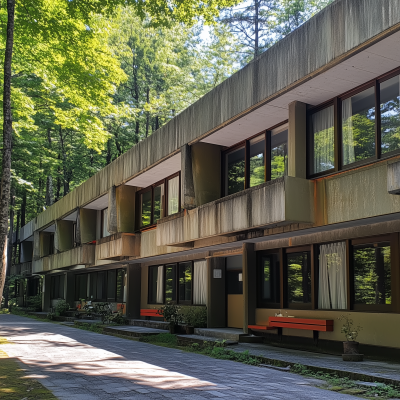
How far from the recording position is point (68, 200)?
3228 centimetres

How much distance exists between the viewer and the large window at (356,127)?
11234mm

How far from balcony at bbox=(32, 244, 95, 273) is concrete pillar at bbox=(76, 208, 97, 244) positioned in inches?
32.9

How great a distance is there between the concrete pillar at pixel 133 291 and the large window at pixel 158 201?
2.66 meters

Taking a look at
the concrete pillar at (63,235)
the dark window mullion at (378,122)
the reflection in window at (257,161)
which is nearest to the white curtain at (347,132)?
the dark window mullion at (378,122)

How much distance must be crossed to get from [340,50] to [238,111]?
4.24 meters

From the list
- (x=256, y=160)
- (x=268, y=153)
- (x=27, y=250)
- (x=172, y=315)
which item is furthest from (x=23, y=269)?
(x=268, y=153)

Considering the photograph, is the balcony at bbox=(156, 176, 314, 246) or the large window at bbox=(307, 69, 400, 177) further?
the balcony at bbox=(156, 176, 314, 246)

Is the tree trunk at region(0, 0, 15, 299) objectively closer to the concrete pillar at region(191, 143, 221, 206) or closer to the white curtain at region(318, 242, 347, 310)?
the concrete pillar at region(191, 143, 221, 206)

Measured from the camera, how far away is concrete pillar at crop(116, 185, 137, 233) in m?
24.1

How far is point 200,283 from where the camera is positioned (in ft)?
66.7

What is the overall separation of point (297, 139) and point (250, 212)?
2303 millimetres

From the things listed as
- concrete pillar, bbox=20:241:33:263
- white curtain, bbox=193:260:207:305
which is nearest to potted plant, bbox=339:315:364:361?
white curtain, bbox=193:260:207:305

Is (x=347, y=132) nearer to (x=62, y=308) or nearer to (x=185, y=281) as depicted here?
(x=185, y=281)

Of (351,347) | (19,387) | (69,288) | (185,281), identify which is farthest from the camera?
(69,288)
